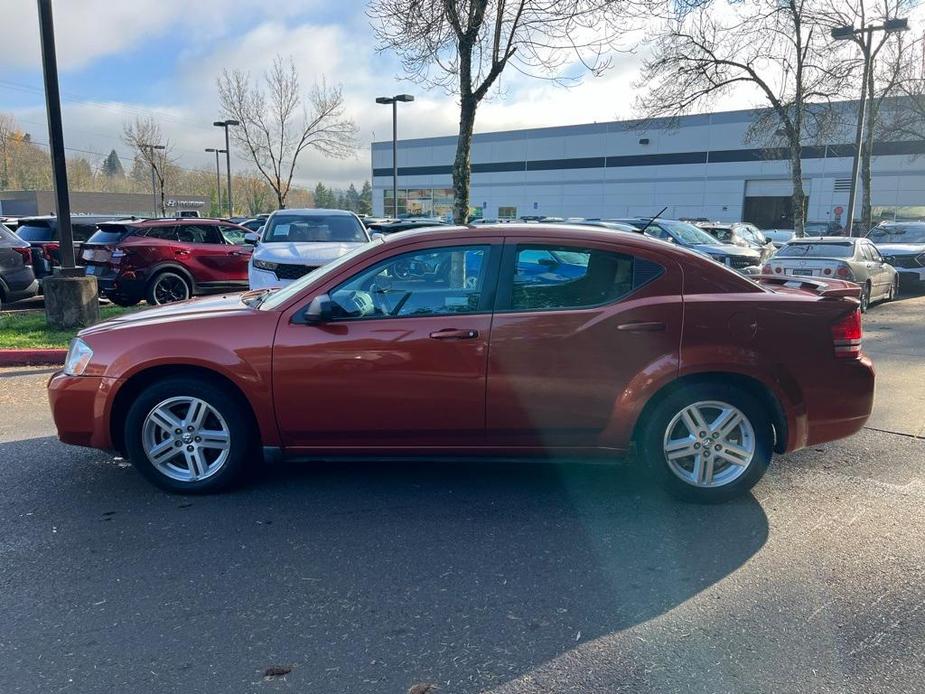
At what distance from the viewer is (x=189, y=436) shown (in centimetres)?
421

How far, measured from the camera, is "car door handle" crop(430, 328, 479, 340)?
400 centimetres

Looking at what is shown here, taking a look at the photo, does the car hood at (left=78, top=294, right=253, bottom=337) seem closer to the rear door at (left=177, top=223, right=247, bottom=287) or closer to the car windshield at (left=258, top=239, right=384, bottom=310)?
the car windshield at (left=258, top=239, right=384, bottom=310)

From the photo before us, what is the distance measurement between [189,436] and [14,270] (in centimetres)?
874

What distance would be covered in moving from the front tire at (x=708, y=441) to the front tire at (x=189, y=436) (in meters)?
2.48

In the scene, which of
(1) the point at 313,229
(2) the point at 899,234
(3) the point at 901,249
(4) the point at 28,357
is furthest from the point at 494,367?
(2) the point at 899,234

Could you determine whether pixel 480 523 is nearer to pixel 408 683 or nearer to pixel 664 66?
pixel 408 683

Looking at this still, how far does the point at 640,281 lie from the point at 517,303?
759 millimetres

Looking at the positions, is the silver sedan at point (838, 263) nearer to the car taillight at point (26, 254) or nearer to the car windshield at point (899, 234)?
the car windshield at point (899, 234)

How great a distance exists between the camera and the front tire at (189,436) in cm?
416

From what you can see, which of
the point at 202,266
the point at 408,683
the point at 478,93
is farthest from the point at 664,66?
the point at 408,683

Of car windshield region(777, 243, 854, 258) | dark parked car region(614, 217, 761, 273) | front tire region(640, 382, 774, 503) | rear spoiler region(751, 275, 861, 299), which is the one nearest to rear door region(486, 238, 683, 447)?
front tire region(640, 382, 774, 503)

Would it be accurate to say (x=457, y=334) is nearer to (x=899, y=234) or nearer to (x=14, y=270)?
(x=14, y=270)

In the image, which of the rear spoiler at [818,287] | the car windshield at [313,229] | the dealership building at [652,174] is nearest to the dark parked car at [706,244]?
the car windshield at [313,229]

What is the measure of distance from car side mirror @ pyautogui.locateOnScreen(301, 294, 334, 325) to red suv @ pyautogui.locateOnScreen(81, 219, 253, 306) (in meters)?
9.00
